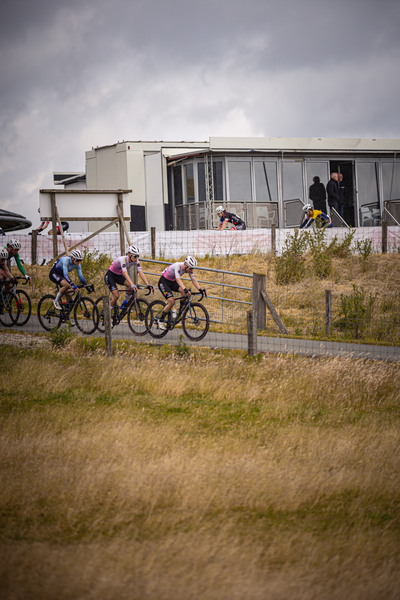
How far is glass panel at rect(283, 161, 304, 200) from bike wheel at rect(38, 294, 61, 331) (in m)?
16.9

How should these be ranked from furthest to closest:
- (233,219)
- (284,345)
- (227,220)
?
1. (233,219)
2. (227,220)
3. (284,345)

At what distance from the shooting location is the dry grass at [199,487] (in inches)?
119

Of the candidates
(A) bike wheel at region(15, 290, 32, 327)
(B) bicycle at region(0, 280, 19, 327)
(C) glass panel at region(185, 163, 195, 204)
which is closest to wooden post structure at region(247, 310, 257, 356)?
(A) bike wheel at region(15, 290, 32, 327)

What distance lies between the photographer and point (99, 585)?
2.90 metres

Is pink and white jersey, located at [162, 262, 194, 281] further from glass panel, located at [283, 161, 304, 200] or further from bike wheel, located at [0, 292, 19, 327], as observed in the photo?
glass panel, located at [283, 161, 304, 200]

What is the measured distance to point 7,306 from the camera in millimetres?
12172

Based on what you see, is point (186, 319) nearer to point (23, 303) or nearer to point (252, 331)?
point (252, 331)

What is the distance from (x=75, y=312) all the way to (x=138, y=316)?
1.41m

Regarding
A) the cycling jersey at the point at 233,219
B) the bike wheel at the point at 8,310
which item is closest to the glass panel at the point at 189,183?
the cycling jersey at the point at 233,219

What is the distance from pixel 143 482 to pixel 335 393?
3856 mm

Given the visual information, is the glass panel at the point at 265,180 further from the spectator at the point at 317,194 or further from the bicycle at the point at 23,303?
the bicycle at the point at 23,303

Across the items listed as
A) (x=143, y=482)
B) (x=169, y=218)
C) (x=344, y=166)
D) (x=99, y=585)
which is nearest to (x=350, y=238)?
Result: (x=344, y=166)

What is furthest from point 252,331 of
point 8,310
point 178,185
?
point 178,185

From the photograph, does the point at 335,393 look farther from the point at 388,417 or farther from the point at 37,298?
the point at 37,298
